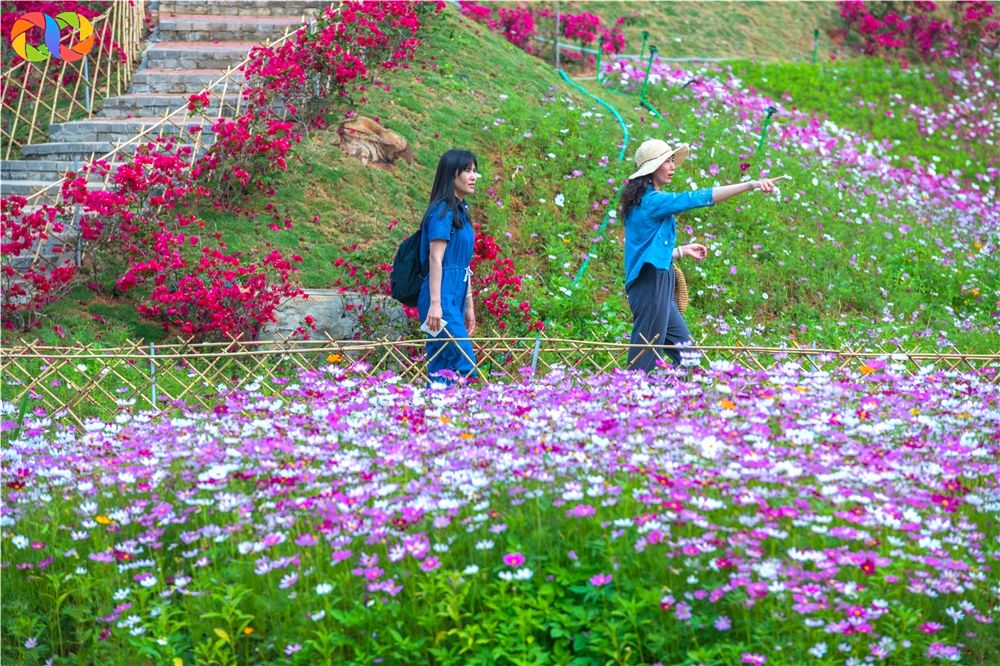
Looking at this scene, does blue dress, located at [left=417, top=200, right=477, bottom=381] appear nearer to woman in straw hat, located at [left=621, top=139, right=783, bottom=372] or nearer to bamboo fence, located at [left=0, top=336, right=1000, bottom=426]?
bamboo fence, located at [left=0, top=336, right=1000, bottom=426]

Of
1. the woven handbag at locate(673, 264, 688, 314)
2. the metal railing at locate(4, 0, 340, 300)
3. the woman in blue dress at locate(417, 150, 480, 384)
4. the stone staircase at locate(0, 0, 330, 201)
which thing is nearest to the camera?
the woman in blue dress at locate(417, 150, 480, 384)

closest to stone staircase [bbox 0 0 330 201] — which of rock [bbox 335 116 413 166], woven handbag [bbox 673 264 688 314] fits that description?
rock [bbox 335 116 413 166]

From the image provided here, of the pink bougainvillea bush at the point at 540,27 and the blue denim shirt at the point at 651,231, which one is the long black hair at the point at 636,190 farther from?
the pink bougainvillea bush at the point at 540,27

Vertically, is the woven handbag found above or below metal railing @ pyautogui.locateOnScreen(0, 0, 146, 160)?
above

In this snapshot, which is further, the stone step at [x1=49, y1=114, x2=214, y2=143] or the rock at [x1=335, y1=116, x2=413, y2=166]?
the stone step at [x1=49, y1=114, x2=214, y2=143]

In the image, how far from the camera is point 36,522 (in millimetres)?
4086

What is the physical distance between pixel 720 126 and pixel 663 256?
650 centimetres

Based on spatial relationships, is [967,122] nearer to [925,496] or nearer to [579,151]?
[579,151]

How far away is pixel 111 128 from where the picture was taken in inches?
407

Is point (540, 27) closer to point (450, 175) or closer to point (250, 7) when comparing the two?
point (250, 7)

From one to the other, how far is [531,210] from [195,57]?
3.78 metres

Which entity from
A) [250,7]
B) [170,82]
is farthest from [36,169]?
[250,7]

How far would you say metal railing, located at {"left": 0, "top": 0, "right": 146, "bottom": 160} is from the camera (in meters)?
10.9

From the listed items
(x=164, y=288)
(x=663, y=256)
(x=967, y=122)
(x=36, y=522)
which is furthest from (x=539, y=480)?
(x=967, y=122)
